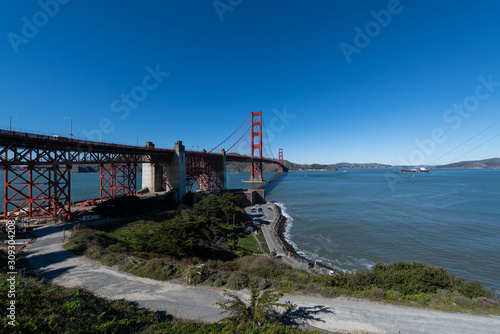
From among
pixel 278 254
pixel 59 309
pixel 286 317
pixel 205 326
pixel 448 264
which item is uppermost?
pixel 59 309

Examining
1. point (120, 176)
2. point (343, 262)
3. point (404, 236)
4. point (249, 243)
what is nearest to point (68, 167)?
point (120, 176)

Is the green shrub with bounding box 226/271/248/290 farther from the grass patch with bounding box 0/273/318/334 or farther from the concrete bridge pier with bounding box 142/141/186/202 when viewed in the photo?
the concrete bridge pier with bounding box 142/141/186/202

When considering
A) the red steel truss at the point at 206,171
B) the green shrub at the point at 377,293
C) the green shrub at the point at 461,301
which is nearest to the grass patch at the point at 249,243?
the green shrub at the point at 377,293

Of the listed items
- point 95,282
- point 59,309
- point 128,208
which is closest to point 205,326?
point 59,309

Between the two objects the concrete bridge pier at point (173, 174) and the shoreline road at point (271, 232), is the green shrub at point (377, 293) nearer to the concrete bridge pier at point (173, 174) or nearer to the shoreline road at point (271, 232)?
the shoreline road at point (271, 232)

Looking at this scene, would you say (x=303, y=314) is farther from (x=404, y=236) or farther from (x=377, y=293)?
(x=404, y=236)

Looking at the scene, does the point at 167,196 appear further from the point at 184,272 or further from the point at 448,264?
the point at 448,264
